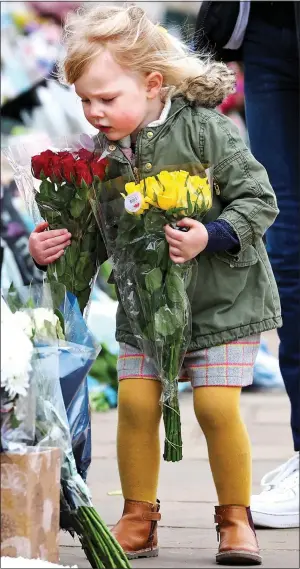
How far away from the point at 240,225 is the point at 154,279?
262 millimetres

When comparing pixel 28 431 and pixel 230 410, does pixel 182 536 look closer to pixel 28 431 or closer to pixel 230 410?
pixel 230 410

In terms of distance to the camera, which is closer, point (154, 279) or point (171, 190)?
point (171, 190)

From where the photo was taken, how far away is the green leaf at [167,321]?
2.97m

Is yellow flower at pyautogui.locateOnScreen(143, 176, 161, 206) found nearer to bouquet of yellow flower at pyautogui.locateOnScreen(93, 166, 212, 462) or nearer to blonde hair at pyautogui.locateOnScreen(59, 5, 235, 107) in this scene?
bouquet of yellow flower at pyautogui.locateOnScreen(93, 166, 212, 462)

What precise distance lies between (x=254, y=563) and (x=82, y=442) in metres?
0.58

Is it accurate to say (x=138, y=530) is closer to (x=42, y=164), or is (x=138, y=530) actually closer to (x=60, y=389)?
(x=60, y=389)

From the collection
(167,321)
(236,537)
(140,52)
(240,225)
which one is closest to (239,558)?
(236,537)

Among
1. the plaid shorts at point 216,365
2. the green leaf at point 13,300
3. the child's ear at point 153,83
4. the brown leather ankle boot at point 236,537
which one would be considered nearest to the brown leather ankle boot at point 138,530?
the brown leather ankle boot at point 236,537

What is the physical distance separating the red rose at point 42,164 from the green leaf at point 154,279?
36 centimetres

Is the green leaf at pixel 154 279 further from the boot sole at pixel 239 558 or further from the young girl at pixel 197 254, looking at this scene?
the boot sole at pixel 239 558

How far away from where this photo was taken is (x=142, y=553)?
10.2 feet

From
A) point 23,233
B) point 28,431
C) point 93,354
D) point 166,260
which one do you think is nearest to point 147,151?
point 166,260

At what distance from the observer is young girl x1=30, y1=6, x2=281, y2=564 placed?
3.06 meters

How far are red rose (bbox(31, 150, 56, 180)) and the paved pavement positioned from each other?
977mm
